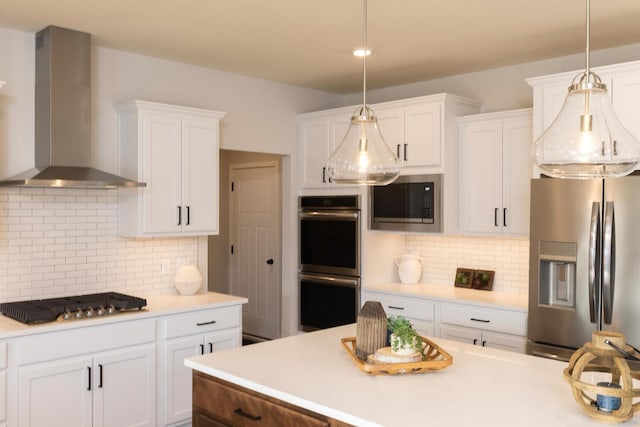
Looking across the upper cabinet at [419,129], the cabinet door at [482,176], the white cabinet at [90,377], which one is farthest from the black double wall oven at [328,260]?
the white cabinet at [90,377]

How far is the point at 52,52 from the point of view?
3.83m

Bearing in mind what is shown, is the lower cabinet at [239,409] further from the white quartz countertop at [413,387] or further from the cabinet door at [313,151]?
the cabinet door at [313,151]

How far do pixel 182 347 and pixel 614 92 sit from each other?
3226mm

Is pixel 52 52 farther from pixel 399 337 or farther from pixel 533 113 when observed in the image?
pixel 533 113

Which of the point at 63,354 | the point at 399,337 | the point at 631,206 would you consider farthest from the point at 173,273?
the point at 631,206

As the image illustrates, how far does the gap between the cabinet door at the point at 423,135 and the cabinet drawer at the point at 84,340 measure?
2.41m

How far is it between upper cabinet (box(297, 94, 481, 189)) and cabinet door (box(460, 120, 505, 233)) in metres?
0.10

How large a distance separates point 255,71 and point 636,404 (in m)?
3.94

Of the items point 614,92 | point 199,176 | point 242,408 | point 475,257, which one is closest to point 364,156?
point 242,408

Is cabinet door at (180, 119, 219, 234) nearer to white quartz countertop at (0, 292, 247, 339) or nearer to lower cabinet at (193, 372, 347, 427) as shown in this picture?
white quartz countertop at (0, 292, 247, 339)

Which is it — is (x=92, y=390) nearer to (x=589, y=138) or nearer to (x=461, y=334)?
(x=461, y=334)

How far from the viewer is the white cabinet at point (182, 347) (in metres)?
4.01

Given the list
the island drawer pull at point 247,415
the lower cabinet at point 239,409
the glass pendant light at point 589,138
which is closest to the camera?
the glass pendant light at point 589,138

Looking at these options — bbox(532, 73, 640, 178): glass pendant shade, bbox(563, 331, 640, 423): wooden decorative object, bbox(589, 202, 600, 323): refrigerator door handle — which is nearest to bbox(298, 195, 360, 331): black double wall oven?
bbox(589, 202, 600, 323): refrigerator door handle
